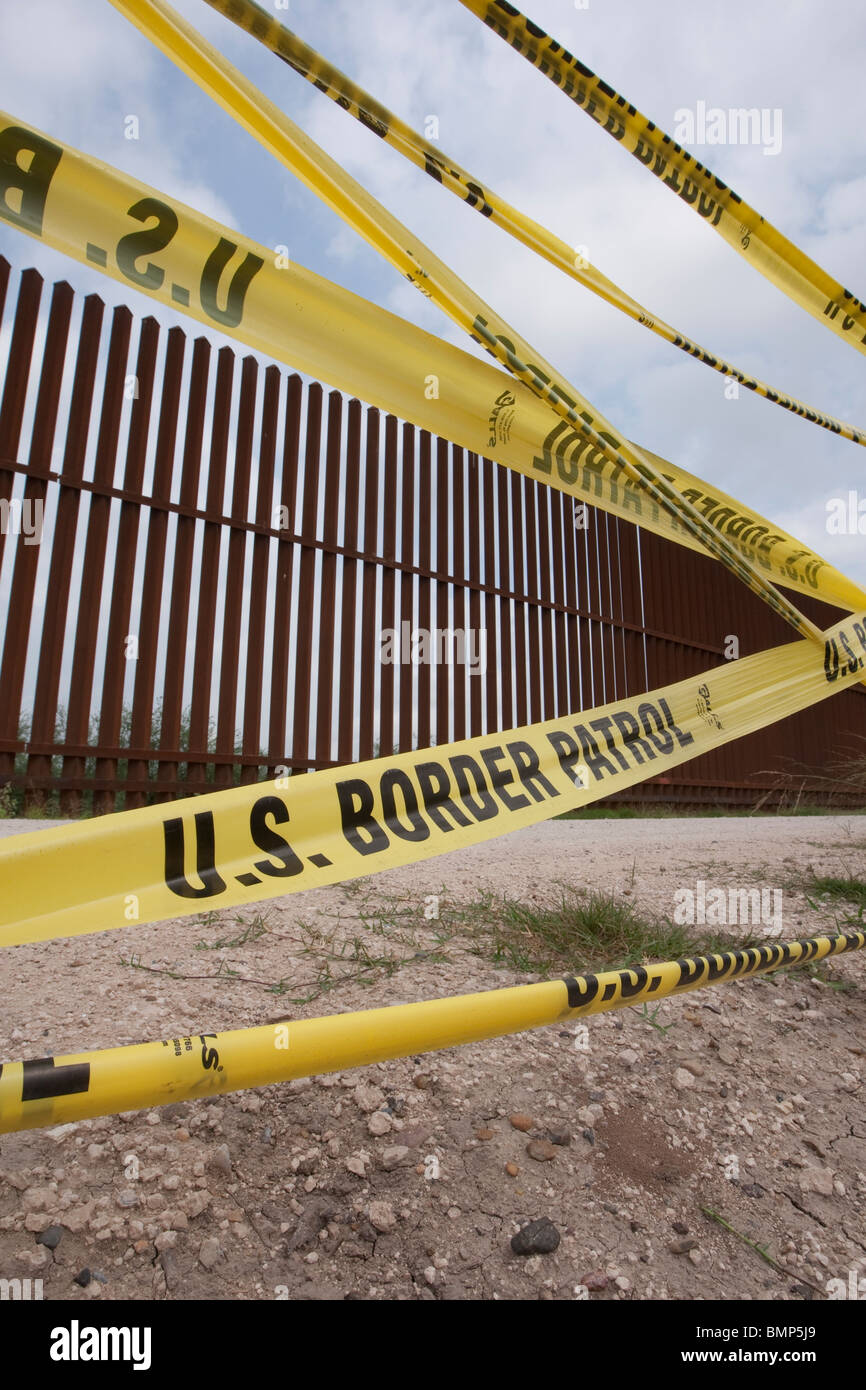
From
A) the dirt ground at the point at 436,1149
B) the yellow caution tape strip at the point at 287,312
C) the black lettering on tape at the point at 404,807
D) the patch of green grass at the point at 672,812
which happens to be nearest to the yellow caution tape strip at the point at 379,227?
the yellow caution tape strip at the point at 287,312

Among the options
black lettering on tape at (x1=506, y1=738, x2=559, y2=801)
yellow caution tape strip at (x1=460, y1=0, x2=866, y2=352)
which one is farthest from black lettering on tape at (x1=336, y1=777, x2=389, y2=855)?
yellow caution tape strip at (x1=460, y1=0, x2=866, y2=352)

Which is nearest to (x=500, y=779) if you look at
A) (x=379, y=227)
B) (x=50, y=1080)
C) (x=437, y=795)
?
(x=437, y=795)

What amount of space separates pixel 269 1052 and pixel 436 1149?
0.61m

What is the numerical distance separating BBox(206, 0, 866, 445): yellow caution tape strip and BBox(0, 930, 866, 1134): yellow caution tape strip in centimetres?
232

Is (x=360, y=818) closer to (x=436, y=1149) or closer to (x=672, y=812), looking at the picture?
(x=436, y=1149)

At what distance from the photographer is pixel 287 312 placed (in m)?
1.87

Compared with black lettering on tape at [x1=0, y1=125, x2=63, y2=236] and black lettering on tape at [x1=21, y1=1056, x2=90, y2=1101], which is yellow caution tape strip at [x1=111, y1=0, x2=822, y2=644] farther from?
black lettering on tape at [x1=21, y1=1056, x2=90, y2=1101]

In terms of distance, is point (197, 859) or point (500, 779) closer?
point (197, 859)

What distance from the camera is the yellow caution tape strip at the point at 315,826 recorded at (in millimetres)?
1262

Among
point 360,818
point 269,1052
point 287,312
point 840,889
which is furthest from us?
point 840,889

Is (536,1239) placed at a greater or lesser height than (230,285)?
lesser

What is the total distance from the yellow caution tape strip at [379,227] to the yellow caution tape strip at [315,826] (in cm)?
92

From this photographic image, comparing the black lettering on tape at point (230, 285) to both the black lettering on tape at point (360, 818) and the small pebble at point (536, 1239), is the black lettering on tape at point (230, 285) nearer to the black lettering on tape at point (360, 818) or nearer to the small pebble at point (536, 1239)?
the black lettering on tape at point (360, 818)

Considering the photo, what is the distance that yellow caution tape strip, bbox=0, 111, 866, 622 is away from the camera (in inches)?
61.6
